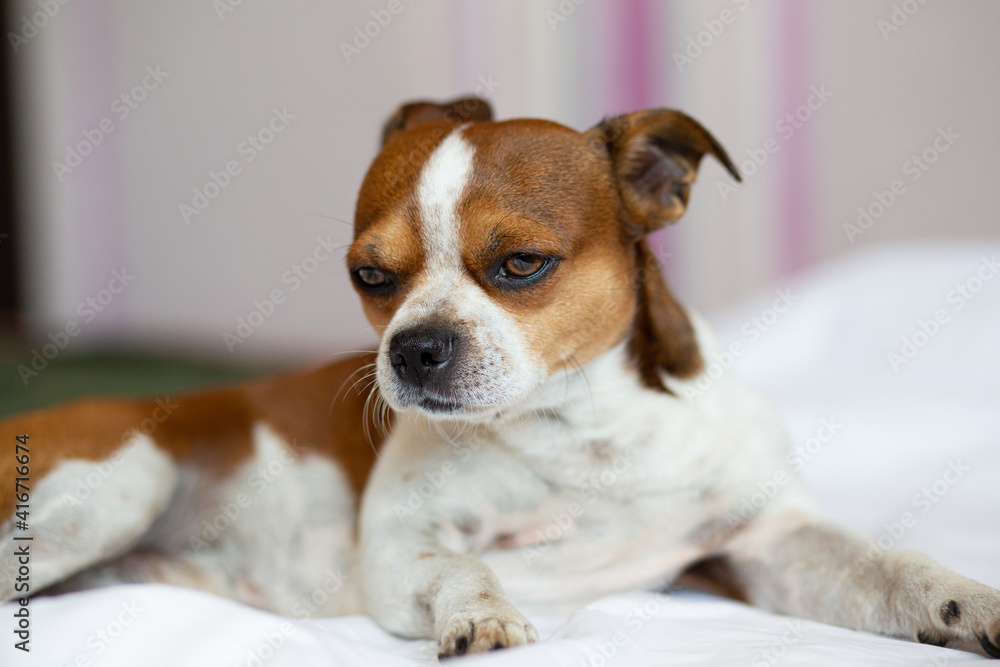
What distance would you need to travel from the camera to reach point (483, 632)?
1.67 meters

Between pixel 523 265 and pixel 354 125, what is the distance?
231 inches

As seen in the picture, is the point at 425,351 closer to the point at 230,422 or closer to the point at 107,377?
the point at 230,422

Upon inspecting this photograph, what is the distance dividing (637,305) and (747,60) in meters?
4.06

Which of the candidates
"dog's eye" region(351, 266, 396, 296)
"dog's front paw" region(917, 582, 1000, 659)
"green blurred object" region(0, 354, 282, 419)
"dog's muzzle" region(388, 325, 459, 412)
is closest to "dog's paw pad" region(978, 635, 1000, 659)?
"dog's front paw" region(917, 582, 1000, 659)

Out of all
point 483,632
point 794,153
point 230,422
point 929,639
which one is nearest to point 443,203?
point 483,632

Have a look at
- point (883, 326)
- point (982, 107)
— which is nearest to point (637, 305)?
point (883, 326)

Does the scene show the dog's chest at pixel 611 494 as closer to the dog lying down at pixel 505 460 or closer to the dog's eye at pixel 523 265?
the dog lying down at pixel 505 460

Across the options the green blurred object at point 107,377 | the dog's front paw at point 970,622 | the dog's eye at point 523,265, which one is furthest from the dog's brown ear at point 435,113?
the green blurred object at point 107,377

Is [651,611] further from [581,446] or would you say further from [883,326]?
[883,326]

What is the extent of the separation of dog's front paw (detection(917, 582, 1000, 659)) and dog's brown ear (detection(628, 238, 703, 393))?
0.81 metres

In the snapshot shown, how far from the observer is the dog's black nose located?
190 cm

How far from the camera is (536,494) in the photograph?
221cm

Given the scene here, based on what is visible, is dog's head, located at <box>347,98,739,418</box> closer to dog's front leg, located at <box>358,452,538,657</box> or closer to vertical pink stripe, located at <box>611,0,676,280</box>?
dog's front leg, located at <box>358,452,538,657</box>

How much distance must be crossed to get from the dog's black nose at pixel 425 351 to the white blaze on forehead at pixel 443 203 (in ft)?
0.70
